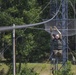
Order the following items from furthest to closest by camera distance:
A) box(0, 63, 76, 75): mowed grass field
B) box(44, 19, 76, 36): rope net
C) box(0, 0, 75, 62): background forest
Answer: box(0, 63, 76, 75): mowed grass field, box(0, 0, 75, 62): background forest, box(44, 19, 76, 36): rope net

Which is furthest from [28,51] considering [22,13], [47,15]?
[47,15]

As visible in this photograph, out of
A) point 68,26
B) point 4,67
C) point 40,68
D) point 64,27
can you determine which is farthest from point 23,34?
point 64,27

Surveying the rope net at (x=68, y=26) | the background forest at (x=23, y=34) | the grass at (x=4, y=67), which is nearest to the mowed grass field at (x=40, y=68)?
the grass at (x=4, y=67)

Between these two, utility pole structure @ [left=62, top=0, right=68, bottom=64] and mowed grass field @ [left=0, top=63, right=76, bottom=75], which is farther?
mowed grass field @ [left=0, top=63, right=76, bottom=75]

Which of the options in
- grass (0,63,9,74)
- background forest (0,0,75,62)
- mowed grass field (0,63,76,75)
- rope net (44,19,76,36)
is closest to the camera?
rope net (44,19,76,36)

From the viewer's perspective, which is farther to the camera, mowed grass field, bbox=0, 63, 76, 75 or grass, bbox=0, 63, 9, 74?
grass, bbox=0, 63, 9, 74

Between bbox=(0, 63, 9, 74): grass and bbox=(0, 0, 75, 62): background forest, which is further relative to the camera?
bbox=(0, 63, 9, 74): grass

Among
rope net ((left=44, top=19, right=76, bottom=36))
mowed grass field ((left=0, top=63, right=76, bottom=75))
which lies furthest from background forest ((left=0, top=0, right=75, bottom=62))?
rope net ((left=44, top=19, right=76, bottom=36))

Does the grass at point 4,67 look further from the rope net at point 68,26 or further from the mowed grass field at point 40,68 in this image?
the rope net at point 68,26

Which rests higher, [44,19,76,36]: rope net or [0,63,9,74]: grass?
[44,19,76,36]: rope net

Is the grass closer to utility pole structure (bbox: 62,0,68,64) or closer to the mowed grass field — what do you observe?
the mowed grass field

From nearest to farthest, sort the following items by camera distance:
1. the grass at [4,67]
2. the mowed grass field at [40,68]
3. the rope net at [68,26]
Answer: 1. the rope net at [68,26]
2. the mowed grass field at [40,68]
3. the grass at [4,67]

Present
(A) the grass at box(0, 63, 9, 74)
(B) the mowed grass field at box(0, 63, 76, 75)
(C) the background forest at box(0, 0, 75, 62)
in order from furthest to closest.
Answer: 1. (A) the grass at box(0, 63, 9, 74)
2. (B) the mowed grass field at box(0, 63, 76, 75)
3. (C) the background forest at box(0, 0, 75, 62)

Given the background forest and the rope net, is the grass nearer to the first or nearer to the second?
the background forest
